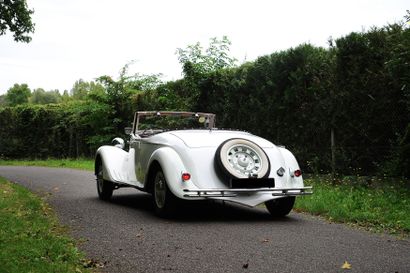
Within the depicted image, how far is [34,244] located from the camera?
5078 millimetres

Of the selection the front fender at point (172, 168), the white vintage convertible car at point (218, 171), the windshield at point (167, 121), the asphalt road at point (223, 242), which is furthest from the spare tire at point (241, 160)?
the windshield at point (167, 121)

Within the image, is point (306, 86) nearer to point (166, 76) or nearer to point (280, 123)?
point (280, 123)

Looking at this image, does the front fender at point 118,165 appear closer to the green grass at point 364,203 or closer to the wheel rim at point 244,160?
the wheel rim at point 244,160

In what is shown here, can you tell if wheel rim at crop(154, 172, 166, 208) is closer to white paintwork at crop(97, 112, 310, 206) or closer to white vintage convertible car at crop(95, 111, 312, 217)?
white vintage convertible car at crop(95, 111, 312, 217)

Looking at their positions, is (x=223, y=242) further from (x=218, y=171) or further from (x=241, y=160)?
(x=241, y=160)

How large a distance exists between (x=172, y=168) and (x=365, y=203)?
307 cm

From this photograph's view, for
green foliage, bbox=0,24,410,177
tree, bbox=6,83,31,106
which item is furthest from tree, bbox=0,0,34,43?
tree, bbox=6,83,31,106

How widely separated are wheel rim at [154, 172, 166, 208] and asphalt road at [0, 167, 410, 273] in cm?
23

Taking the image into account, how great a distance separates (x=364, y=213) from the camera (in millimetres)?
7227

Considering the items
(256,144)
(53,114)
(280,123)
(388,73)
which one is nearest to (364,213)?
(256,144)

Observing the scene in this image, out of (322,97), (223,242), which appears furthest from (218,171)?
(322,97)

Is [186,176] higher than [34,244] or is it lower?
higher

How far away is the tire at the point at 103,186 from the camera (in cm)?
927

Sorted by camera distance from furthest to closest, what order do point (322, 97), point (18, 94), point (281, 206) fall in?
point (18, 94), point (322, 97), point (281, 206)
